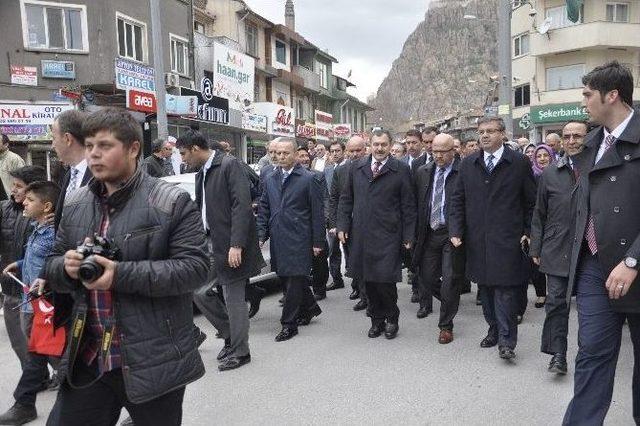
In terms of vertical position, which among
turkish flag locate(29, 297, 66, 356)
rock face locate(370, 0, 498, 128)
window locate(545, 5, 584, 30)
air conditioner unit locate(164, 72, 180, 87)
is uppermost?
rock face locate(370, 0, 498, 128)

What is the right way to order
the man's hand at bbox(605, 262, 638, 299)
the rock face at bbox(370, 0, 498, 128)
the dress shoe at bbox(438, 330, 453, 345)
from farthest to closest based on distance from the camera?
the rock face at bbox(370, 0, 498, 128) → the dress shoe at bbox(438, 330, 453, 345) → the man's hand at bbox(605, 262, 638, 299)

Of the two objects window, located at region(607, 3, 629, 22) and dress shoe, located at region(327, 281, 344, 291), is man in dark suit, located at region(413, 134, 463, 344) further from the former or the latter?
window, located at region(607, 3, 629, 22)

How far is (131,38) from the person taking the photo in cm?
1953

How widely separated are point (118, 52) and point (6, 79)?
11.6 feet

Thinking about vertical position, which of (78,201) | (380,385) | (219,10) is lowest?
(380,385)

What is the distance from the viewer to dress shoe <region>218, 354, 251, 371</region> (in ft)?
16.2

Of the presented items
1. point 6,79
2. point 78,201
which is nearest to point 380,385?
point 78,201

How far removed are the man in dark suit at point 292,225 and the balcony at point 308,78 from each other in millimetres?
32223

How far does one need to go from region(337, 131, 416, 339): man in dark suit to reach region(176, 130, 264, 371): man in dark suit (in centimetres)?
123

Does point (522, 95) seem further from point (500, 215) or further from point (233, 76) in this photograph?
point (500, 215)

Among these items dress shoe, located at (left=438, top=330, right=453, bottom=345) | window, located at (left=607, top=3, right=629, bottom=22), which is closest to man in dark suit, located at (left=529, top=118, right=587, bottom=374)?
dress shoe, located at (left=438, top=330, right=453, bottom=345)

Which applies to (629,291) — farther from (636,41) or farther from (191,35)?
(636,41)

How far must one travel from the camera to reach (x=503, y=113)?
1320 cm

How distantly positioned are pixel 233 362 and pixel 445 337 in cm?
203
